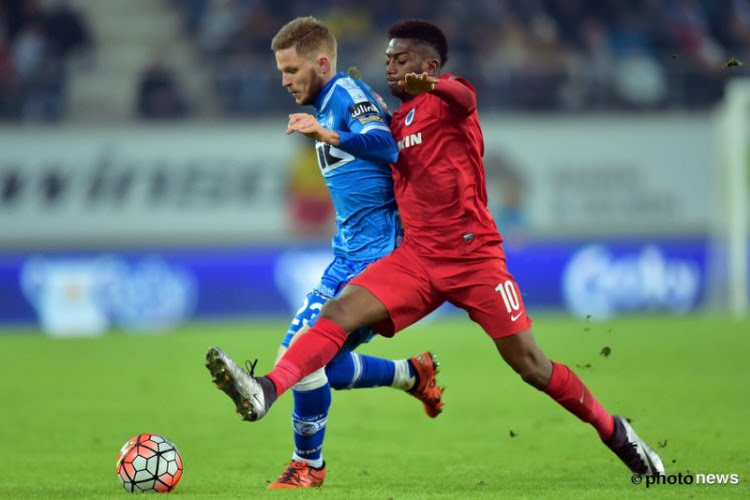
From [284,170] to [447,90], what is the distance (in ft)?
46.7

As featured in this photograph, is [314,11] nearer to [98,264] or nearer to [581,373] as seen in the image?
[98,264]

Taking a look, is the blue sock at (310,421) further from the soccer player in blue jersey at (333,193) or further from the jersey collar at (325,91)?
the jersey collar at (325,91)

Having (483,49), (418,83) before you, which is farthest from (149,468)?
(483,49)

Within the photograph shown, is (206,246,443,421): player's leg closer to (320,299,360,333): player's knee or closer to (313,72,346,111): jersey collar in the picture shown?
(320,299,360,333): player's knee

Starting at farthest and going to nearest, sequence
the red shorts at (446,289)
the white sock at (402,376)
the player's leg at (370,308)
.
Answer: the white sock at (402,376), the red shorts at (446,289), the player's leg at (370,308)

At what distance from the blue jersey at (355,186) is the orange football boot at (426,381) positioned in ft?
3.08

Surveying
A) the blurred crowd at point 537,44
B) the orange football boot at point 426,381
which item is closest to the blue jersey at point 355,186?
the orange football boot at point 426,381

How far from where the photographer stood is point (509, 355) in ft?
18.9

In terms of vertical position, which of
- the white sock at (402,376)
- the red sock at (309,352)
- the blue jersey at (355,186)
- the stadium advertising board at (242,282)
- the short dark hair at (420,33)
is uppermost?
the short dark hair at (420,33)

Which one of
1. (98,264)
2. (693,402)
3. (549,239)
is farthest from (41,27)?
(693,402)

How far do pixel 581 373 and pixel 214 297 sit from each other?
27.3ft

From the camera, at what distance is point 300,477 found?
5898 millimetres

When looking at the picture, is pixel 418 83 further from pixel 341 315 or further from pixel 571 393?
pixel 571 393

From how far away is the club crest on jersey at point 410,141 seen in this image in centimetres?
582
